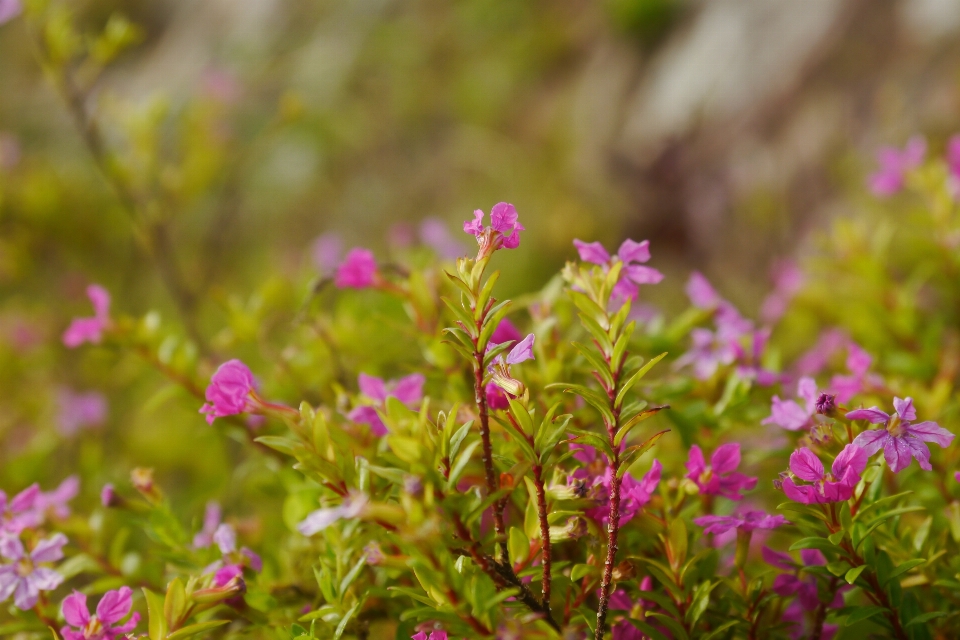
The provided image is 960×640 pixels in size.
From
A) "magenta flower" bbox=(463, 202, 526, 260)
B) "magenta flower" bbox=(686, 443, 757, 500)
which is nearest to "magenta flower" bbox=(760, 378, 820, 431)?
"magenta flower" bbox=(686, 443, 757, 500)

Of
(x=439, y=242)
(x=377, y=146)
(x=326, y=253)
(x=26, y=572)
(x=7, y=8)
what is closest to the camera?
(x=26, y=572)

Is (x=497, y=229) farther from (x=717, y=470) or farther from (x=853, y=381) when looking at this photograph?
(x=853, y=381)

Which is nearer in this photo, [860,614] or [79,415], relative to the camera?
[860,614]

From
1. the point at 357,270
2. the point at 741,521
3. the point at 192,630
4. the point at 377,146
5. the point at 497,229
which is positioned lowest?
the point at 192,630

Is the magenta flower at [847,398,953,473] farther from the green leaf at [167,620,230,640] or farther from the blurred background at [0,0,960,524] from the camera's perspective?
the blurred background at [0,0,960,524]

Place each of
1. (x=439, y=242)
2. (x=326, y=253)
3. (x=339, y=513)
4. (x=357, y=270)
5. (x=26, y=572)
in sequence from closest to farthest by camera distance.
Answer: (x=339, y=513), (x=26, y=572), (x=357, y=270), (x=439, y=242), (x=326, y=253)

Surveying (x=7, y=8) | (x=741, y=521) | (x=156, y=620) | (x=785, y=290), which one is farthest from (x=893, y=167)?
(x=7, y=8)
